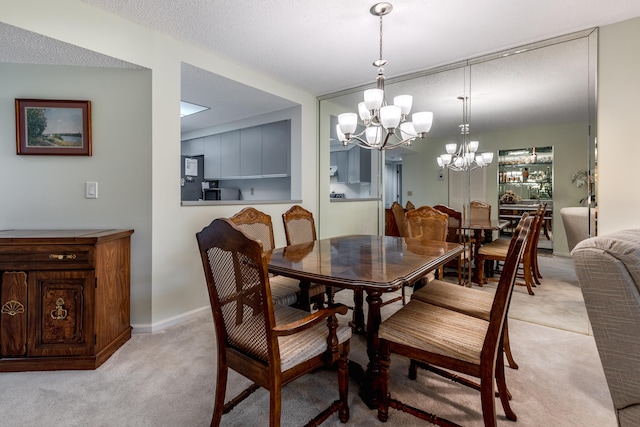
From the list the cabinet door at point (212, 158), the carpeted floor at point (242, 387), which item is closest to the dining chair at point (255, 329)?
the carpeted floor at point (242, 387)

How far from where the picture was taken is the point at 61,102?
7.52 feet

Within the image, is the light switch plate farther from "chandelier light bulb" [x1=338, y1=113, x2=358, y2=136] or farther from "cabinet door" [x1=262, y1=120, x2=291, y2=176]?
"cabinet door" [x1=262, y1=120, x2=291, y2=176]

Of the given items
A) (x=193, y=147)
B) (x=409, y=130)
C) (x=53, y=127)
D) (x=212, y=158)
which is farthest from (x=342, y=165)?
(x=53, y=127)

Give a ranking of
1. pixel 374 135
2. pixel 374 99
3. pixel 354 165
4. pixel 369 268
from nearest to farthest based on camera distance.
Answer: pixel 369 268 → pixel 374 99 → pixel 374 135 → pixel 354 165

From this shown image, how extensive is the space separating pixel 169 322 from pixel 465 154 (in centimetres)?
318

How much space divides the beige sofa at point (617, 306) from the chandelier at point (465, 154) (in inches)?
99.2

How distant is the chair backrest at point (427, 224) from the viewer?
2.74m

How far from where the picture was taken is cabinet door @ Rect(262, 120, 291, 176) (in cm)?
423

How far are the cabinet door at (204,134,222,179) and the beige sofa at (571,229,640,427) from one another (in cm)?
507

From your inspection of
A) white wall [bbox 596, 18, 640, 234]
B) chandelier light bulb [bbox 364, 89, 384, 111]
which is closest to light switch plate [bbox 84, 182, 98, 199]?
chandelier light bulb [bbox 364, 89, 384, 111]

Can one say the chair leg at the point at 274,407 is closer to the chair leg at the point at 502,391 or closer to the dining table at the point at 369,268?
the dining table at the point at 369,268

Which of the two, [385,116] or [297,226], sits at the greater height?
[385,116]

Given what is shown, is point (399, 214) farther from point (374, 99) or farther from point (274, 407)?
point (274, 407)

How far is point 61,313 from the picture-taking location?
75.4 inches
